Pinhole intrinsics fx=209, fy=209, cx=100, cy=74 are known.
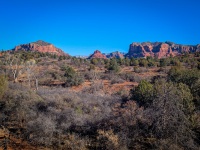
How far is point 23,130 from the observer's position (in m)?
14.5

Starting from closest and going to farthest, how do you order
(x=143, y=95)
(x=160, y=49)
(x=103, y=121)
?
1. (x=103, y=121)
2. (x=143, y=95)
3. (x=160, y=49)

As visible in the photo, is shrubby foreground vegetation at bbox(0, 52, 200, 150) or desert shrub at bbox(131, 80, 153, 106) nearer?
shrubby foreground vegetation at bbox(0, 52, 200, 150)

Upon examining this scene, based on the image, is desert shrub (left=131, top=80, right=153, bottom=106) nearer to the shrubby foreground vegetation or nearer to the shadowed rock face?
the shrubby foreground vegetation

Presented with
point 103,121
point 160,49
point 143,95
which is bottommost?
point 103,121

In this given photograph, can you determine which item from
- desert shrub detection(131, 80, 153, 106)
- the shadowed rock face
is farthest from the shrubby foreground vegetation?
the shadowed rock face

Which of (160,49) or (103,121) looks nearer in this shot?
(103,121)

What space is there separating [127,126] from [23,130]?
7305 millimetres

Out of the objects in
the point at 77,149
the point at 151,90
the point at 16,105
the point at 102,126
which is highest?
the point at 151,90

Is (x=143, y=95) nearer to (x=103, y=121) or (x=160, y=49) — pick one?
(x=103, y=121)

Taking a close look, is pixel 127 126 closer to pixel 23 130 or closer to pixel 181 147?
pixel 181 147

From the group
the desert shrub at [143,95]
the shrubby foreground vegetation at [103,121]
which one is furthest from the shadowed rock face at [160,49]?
the shrubby foreground vegetation at [103,121]

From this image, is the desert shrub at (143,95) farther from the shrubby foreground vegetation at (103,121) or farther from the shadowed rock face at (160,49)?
the shadowed rock face at (160,49)

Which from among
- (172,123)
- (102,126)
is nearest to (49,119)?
(102,126)

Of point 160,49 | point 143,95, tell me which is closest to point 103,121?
Answer: point 143,95
